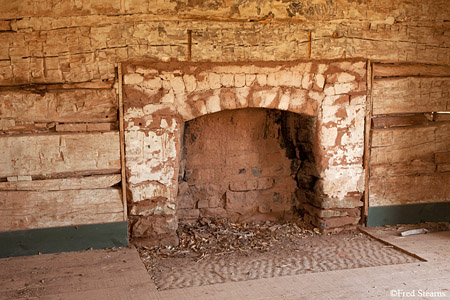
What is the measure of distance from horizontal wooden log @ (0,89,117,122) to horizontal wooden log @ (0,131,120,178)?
0.54ft

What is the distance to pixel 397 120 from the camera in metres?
4.56

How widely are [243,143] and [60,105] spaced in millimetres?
2012

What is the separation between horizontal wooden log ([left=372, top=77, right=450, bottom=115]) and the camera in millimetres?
4488

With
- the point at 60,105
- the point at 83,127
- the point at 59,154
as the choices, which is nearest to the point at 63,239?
the point at 59,154

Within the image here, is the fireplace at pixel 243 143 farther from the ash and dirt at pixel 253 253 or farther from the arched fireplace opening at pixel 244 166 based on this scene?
the ash and dirt at pixel 253 253

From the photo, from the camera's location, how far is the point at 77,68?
12.6 ft

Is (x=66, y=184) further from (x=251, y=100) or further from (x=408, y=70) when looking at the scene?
(x=408, y=70)

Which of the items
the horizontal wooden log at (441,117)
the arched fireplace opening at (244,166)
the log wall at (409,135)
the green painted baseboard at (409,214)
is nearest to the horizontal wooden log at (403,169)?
the log wall at (409,135)

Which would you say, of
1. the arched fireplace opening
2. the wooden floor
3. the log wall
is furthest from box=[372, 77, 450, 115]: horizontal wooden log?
the wooden floor

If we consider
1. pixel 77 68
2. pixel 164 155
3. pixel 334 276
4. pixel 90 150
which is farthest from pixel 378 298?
pixel 77 68

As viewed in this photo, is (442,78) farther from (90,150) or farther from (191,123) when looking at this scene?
(90,150)

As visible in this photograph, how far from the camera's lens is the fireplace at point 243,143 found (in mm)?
4020

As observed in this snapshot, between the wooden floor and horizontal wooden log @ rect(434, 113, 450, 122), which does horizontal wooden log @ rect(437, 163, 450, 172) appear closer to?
horizontal wooden log @ rect(434, 113, 450, 122)

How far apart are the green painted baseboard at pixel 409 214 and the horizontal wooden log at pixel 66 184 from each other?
2751 mm
